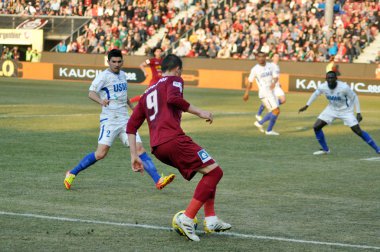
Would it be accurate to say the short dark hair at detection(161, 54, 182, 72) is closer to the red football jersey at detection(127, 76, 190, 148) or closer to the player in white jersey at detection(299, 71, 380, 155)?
the red football jersey at detection(127, 76, 190, 148)

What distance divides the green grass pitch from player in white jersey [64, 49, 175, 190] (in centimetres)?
44

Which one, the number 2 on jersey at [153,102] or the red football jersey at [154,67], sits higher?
the number 2 on jersey at [153,102]

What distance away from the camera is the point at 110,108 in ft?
41.0

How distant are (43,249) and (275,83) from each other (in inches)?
614

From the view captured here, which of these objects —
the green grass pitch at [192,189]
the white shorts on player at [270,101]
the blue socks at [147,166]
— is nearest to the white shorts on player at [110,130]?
the blue socks at [147,166]

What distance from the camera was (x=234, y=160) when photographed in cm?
1606

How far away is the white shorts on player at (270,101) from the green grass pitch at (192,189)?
30.8 inches

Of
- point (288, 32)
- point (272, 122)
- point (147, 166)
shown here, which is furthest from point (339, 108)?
point (288, 32)

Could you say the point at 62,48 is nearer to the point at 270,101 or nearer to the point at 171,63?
the point at 270,101

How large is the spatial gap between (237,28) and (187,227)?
39506 mm

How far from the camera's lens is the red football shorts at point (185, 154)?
874 centimetres

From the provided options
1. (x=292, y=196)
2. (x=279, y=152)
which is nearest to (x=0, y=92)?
(x=279, y=152)

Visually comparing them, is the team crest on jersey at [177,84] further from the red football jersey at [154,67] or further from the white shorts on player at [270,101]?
the red football jersey at [154,67]

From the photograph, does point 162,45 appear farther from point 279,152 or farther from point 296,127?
point 279,152
